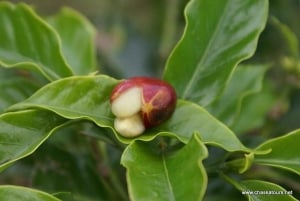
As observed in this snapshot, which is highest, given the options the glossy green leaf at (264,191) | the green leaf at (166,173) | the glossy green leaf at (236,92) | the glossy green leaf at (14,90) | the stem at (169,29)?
the green leaf at (166,173)

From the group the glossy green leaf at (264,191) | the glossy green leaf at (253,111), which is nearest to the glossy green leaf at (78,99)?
the glossy green leaf at (264,191)

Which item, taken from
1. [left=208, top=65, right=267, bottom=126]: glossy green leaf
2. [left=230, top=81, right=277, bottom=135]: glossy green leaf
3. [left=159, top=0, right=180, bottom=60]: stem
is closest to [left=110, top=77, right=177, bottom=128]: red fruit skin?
[left=208, top=65, right=267, bottom=126]: glossy green leaf

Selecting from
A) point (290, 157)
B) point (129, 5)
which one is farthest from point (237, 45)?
point (129, 5)

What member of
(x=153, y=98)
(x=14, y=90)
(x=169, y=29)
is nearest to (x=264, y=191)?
(x=153, y=98)

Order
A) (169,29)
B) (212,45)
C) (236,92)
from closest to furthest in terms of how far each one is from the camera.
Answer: (212,45) < (236,92) < (169,29)

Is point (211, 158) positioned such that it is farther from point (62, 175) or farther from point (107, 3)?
point (107, 3)

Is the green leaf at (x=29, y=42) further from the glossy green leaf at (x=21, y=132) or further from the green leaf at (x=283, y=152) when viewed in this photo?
the green leaf at (x=283, y=152)

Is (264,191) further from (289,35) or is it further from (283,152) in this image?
(289,35)
